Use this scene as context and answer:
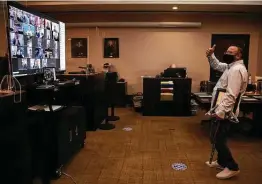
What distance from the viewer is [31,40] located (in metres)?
2.98

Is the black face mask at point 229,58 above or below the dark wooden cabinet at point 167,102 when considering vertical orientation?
above

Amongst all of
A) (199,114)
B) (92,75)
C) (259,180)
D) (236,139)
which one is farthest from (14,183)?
(199,114)

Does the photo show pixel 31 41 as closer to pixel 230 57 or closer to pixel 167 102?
pixel 230 57

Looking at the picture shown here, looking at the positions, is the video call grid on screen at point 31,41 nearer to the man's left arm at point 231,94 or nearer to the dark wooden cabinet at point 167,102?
the man's left arm at point 231,94

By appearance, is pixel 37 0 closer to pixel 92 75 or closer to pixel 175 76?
pixel 92 75

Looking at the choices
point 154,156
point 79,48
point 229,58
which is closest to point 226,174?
point 154,156

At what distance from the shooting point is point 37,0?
6.09 meters

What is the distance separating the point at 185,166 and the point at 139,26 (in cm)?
506

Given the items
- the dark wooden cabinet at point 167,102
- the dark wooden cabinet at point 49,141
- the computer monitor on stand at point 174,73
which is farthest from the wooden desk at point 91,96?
the computer monitor on stand at point 174,73

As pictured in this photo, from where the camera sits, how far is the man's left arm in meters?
2.95

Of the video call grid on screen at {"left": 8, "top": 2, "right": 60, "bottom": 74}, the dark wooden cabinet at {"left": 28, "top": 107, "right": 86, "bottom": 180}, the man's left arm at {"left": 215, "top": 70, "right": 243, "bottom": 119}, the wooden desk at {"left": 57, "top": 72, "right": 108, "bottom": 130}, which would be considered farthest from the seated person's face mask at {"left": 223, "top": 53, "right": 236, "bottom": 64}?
the wooden desk at {"left": 57, "top": 72, "right": 108, "bottom": 130}

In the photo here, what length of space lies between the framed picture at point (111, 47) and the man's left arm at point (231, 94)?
17.0ft

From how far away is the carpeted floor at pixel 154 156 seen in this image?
123 inches

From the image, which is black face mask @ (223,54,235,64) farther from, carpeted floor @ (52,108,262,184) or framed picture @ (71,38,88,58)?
framed picture @ (71,38,88,58)
